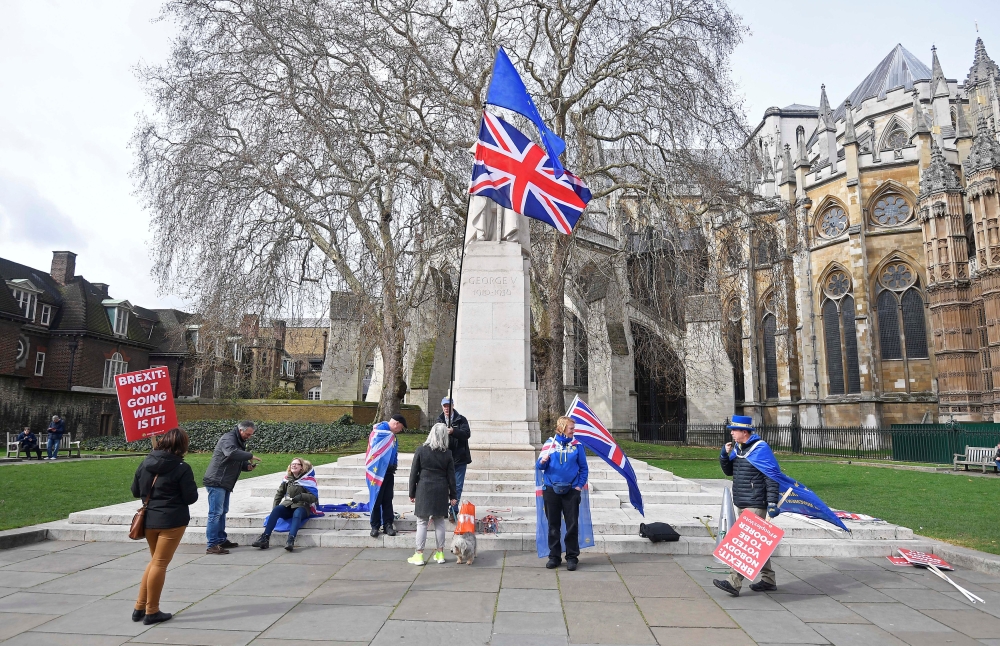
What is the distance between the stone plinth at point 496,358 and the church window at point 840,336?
89.1ft

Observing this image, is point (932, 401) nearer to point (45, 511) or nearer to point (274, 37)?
point (274, 37)

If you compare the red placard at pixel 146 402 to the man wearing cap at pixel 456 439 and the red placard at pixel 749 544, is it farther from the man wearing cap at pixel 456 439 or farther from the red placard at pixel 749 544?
the red placard at pixel 749 544

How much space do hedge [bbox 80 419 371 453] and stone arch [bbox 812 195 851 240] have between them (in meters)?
27.1

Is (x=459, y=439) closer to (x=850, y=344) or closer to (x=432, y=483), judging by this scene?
(x=432, y=483)

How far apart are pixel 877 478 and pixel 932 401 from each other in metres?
17.2

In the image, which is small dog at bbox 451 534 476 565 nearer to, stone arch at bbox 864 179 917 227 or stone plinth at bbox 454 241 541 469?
stone plinth at bbox 454 241 541 469

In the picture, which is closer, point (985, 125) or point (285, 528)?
point (285, 528)

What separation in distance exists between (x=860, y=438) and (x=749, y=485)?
84.4 feet

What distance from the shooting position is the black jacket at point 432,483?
6.09 m

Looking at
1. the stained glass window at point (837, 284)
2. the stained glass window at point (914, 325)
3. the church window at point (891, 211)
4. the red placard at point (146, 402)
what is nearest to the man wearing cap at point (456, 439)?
the red placard at point (146, 402)

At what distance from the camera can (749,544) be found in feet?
16.9

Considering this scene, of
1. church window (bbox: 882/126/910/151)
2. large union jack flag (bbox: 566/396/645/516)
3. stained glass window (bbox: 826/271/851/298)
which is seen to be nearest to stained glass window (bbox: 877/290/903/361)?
stained glass window (bbox: 826/271/851/298)

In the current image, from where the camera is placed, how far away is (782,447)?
2950 cm

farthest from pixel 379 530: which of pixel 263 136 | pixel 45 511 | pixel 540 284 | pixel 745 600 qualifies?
pixel 263 136
